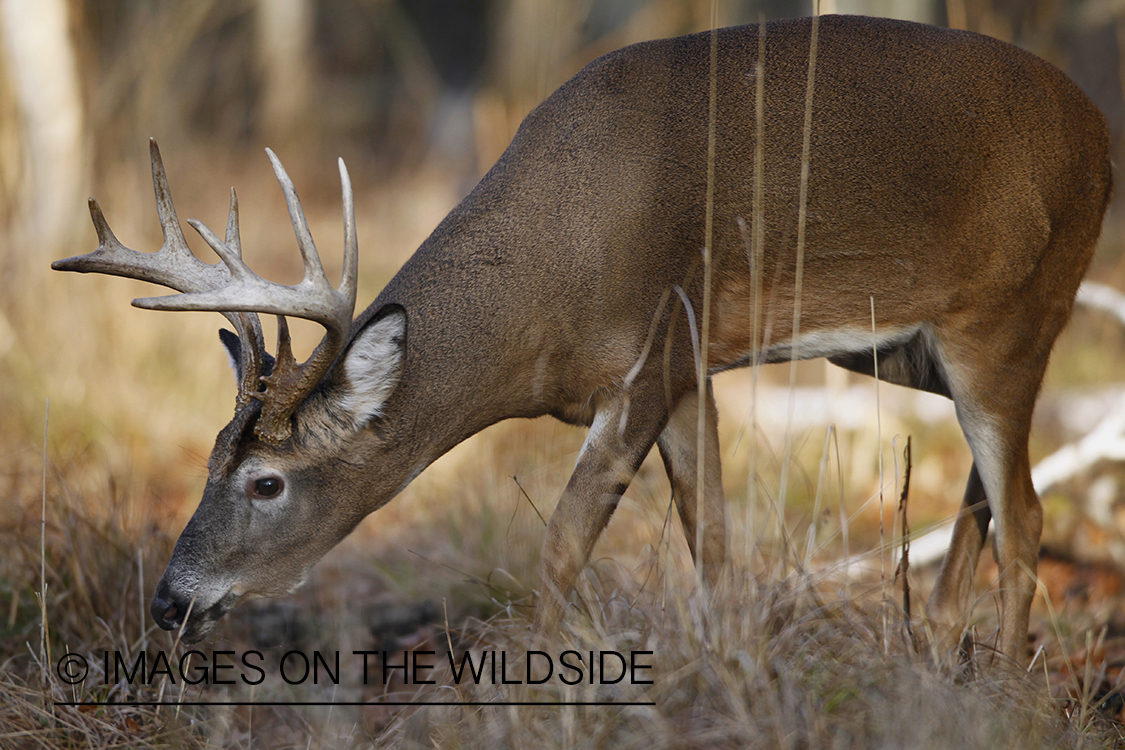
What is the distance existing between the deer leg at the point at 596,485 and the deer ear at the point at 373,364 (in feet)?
2.33

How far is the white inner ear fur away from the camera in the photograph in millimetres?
3373

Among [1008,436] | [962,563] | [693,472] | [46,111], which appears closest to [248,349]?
[693,472]

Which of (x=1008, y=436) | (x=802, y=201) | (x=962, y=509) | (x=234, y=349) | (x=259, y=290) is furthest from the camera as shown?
(x=962, y=509)

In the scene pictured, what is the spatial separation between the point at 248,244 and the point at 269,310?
6.84 metres

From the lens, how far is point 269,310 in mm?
3252

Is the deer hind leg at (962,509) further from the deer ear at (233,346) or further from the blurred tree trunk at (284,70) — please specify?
the blurred tree trunk at (284,70)

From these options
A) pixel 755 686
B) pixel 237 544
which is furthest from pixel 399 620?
pixel 755 686

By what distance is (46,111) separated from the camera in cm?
788

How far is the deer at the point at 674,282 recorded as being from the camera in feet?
11.8

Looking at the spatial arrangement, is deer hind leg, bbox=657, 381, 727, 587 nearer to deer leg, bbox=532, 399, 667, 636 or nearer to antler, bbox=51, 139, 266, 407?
deer leg, bbox=532, 399, 667, 636

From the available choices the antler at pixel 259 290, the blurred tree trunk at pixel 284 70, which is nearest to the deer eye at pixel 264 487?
the antler at pixel 259 290

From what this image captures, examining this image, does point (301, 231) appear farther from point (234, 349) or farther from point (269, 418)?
point (234, 349)

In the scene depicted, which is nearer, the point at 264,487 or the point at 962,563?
the point at 264,487

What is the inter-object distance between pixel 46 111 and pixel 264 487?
5608mm
